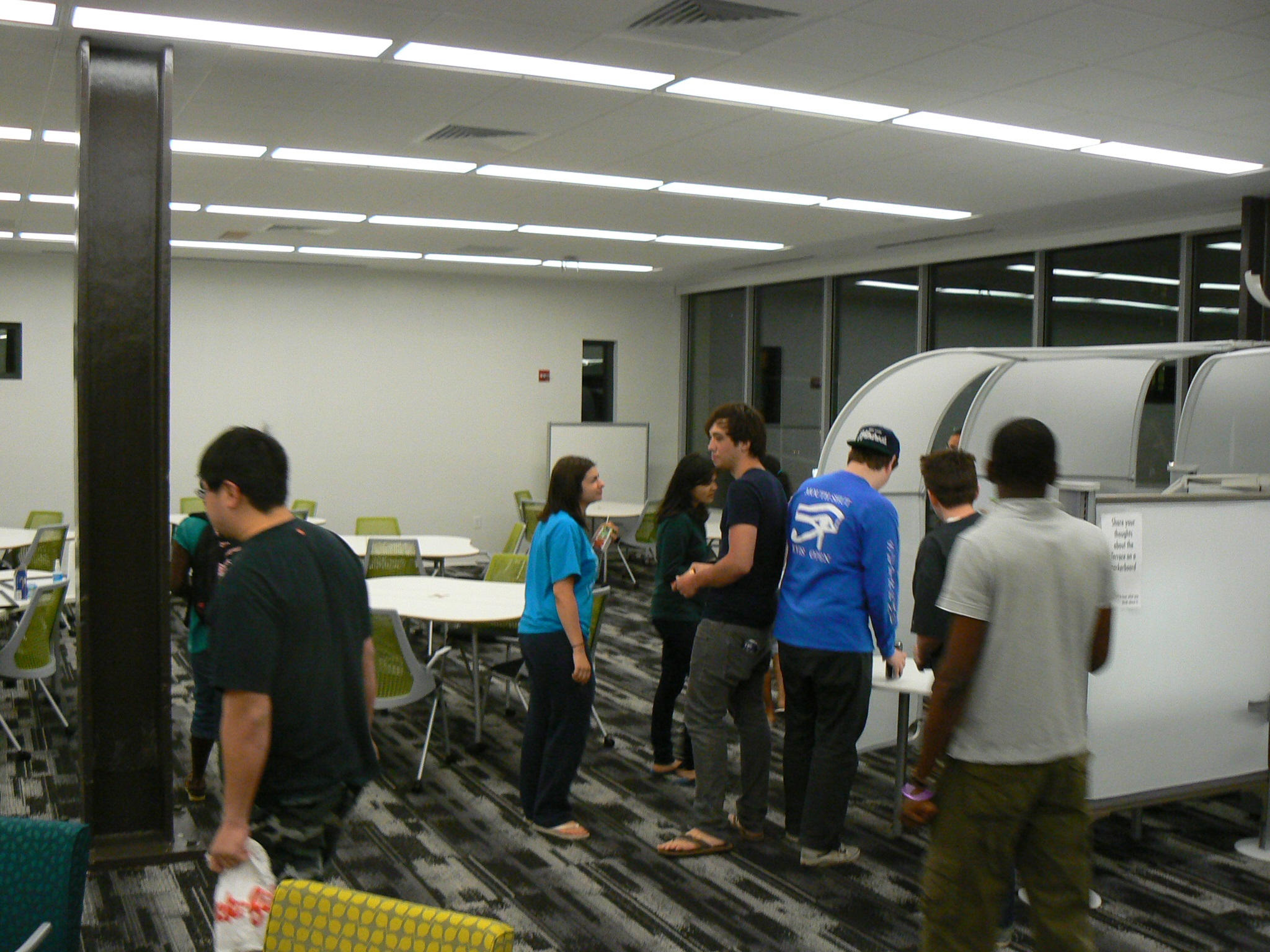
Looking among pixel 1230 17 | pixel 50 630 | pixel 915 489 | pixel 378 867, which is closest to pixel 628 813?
pixel 378 867

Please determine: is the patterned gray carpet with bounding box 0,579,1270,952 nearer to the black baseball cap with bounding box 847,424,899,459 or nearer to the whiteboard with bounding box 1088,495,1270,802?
the whiteboard with bounding box 1088,495,1270,802

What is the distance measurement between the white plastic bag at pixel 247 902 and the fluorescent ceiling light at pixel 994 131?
475 cm

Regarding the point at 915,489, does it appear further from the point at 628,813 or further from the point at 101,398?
the point at 101,398

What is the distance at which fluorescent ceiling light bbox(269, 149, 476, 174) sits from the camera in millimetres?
6738

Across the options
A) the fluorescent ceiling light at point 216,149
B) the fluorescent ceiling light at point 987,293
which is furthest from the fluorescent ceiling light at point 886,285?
the fluorescent ceiling light at point 216,149

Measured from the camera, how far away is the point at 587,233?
32.1 feet

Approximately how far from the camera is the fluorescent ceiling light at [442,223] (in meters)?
9.08

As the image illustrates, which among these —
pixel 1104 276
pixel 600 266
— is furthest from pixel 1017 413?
pixel 600 266

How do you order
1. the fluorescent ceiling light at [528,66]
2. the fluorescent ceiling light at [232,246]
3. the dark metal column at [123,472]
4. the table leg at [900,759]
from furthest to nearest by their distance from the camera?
the fluorescent ceiling light at [232,246]
the fluorescent ceiling light at [528,66]
the table leg at [900,759]
the dark metal column at [123,472]

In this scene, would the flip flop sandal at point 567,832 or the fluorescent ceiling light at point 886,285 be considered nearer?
the flip flop sandal at point 567,832

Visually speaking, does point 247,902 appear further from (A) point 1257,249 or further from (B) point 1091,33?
(A) point 1257,249

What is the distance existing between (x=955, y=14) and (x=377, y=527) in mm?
6933

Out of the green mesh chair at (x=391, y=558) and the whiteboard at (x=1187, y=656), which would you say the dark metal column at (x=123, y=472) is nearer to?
the green mesh chair at (x=391, y=558)

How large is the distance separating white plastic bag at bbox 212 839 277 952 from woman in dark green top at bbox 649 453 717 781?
277 centimetres
